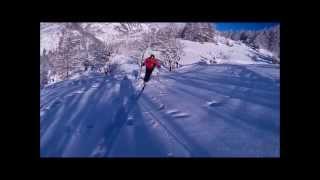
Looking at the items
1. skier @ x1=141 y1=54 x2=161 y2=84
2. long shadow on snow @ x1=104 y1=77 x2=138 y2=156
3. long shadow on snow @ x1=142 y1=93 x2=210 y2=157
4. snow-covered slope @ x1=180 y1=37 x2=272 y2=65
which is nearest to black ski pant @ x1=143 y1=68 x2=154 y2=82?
skier @ x1=141 y1=54 x2=161 y2=84

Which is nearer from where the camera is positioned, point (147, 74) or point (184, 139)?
point (184, 139)

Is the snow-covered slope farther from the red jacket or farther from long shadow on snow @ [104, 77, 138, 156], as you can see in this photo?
long shadow on snow @ [104, 77, 138, 156]

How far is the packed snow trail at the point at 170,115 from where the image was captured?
3182 millimetres

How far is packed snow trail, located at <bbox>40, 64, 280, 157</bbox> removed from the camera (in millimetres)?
3182

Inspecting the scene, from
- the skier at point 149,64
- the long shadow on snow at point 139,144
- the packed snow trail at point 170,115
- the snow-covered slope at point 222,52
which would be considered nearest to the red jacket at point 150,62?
the skier at point 149,64

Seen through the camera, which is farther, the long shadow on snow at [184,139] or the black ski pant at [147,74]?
the black ski pant at [147,74]

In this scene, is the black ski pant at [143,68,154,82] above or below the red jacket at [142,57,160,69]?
below

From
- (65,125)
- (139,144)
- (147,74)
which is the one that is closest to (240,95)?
(147,74)

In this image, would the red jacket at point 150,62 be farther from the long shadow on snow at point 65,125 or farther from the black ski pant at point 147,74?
the long shadow on snow at point 65,125

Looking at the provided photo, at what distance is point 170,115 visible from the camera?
321 centimetres

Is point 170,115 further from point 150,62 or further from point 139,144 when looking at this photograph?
point 150,62
